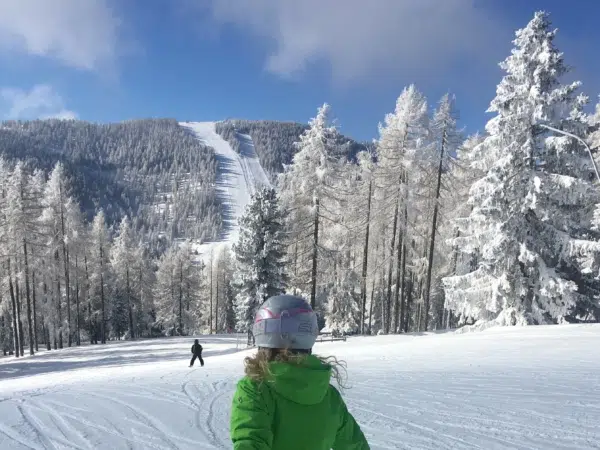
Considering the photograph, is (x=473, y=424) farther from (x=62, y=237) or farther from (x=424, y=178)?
(x=62, y=237)

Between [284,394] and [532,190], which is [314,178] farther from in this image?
[284,394]

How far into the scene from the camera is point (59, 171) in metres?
37.7

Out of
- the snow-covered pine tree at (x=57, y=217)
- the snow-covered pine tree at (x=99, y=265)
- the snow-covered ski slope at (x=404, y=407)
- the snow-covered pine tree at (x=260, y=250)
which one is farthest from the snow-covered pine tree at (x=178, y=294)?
the snow-covered ski slope at (x=404, y=407)

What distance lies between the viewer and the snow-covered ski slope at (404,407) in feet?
21.1

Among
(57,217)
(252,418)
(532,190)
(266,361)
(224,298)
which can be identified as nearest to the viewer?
(252,418)

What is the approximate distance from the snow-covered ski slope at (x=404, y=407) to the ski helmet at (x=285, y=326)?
4.38 m

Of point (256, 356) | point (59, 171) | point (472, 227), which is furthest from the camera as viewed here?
point (59, 171)

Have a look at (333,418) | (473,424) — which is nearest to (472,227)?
(473,424)

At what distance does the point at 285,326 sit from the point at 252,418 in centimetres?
50

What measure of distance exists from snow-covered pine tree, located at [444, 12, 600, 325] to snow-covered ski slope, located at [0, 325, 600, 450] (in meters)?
5.85

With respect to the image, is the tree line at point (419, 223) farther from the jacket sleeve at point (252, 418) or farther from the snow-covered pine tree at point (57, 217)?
the jacket sleeve at point (252, 418)

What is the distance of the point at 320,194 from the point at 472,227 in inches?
384

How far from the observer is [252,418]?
223cm

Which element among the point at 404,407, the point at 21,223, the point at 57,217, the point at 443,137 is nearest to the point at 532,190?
the point at 443,137
